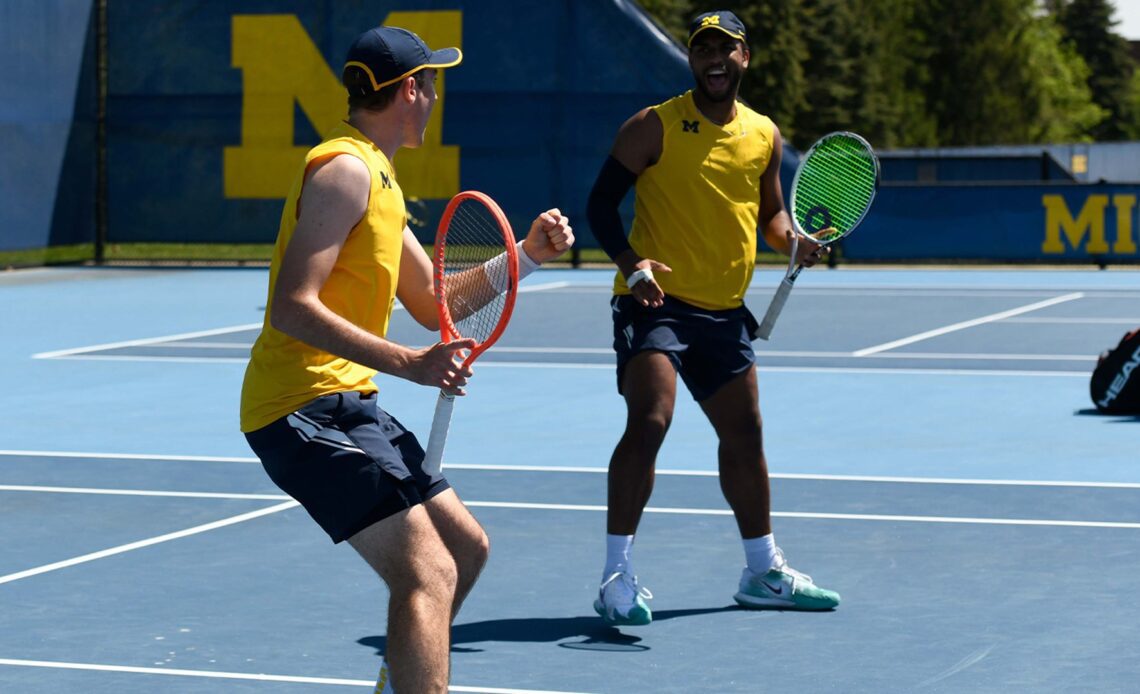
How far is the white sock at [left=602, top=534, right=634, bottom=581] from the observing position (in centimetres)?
614

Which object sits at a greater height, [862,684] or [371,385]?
[371,385]

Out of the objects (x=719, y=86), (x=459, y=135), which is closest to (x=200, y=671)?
(x=719, y=86)

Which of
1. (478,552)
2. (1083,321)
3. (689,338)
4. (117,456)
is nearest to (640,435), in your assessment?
(689,338)

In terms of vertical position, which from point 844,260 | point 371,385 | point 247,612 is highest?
point 371,385

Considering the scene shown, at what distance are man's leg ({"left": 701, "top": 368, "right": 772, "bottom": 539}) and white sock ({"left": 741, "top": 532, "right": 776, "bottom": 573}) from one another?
3cm

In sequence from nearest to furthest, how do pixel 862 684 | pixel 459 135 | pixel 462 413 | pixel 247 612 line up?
pixel 862 684 → pixel 247 612 → pixel 462 413 → pixel 459 135

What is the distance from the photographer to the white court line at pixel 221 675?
5.30m

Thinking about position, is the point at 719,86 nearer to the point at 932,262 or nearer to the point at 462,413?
the point at 462,413

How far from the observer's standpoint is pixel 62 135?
26.5m

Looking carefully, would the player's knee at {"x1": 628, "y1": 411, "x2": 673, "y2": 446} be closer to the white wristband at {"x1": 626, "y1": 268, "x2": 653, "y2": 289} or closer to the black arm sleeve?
the white wristband at {"x1": 626, "y1": 268, "x2": 653, "y2": 289}

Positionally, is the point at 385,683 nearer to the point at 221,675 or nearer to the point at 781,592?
the point at 221,675

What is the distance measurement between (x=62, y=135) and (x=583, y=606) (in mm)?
21476

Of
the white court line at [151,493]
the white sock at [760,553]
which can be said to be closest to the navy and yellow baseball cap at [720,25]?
the white sock at [760,553]

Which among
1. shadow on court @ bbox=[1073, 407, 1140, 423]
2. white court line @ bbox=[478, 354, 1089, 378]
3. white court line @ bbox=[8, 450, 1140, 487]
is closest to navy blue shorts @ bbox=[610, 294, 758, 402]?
white court line @ bbox=[8, 450, 1140, 487]
